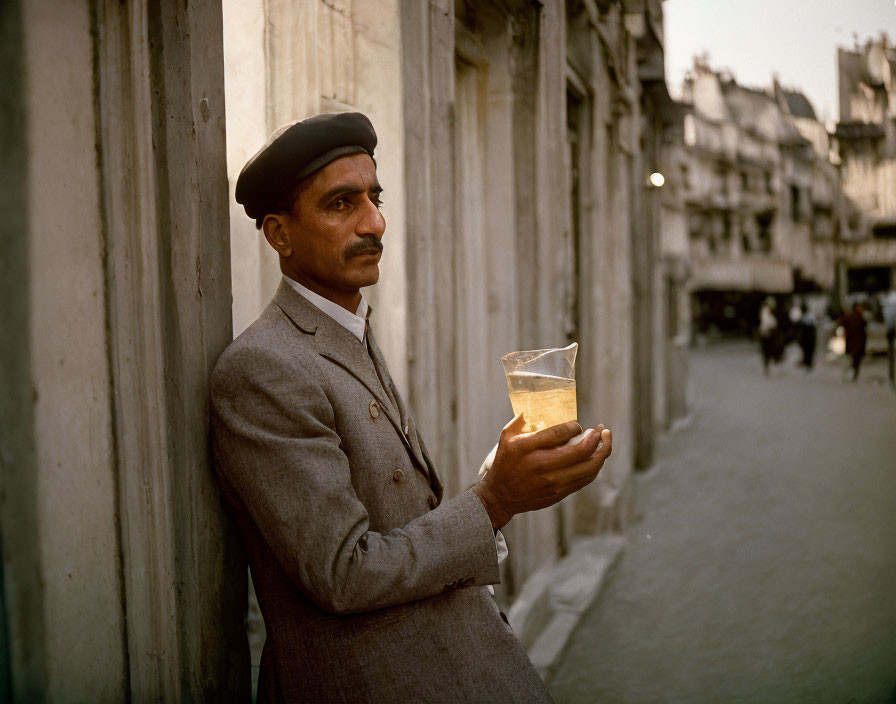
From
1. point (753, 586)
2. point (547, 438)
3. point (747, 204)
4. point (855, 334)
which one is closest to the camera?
point (547, 438)

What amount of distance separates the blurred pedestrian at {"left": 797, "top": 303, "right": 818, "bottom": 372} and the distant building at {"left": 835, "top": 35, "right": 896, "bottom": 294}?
28.7 m

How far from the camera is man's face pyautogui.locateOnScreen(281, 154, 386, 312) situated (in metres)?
1.81

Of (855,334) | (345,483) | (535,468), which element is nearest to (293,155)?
(345,483)

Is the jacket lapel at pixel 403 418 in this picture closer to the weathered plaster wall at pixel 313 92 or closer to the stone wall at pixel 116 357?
the stone wall at pixel 116 357

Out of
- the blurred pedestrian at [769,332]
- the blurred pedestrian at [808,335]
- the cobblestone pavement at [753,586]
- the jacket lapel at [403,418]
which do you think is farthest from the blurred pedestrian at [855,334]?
the jacket lapel at [403,418]

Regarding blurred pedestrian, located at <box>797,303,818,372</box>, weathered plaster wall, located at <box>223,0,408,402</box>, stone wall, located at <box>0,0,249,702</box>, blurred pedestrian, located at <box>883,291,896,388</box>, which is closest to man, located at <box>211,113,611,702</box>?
stone wall, located at <box>0,0,249,702</box>

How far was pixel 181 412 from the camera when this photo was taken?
1748 mm

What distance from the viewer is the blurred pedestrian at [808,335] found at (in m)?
21.8

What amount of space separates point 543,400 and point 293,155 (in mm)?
759

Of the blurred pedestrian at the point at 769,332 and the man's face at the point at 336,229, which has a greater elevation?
the man's face at the point at 336,229

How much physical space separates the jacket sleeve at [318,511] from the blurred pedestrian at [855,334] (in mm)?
20670

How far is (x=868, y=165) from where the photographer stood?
159 feet

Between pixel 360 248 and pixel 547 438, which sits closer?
pixel 547 438

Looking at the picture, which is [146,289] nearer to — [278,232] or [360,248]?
[278,232]
